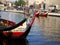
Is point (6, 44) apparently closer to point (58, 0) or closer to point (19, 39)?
point (19, 39)

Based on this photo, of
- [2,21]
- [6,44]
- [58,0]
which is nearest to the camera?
[6,44]

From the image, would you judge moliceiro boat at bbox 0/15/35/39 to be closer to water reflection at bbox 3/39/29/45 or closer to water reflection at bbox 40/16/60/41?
water reflection at bbox 3/39/29/45

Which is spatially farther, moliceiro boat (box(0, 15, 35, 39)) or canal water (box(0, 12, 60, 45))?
canal water (box(0, 12, 60, 45))

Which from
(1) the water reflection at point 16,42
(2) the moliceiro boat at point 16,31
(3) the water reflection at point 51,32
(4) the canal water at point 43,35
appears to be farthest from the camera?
(3) the water reflection at point 51,32

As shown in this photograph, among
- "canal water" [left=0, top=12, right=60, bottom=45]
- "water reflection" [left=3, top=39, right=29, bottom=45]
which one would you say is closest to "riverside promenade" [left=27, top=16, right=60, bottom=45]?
"canal water" [left=0, top=12, right=60, bottom=45]

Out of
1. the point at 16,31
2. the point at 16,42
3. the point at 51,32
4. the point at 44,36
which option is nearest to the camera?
the point at 16,42

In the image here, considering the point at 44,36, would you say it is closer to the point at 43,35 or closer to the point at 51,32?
the point at 43,35

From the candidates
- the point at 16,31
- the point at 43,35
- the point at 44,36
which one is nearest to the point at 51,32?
the point at 43,35

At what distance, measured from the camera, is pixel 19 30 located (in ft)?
81.7

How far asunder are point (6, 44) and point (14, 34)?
232 cm

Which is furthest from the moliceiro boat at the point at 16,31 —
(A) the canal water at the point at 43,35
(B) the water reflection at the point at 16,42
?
(A) the canal water at the point at 43,35

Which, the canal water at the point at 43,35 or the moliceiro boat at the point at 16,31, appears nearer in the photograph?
the moliceiro boat at the point at 16,31

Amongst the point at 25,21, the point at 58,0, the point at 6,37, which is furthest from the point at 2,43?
the point at 58,0

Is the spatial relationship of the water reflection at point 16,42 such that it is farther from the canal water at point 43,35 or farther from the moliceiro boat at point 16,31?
the moliceiro boat at point 16,31
